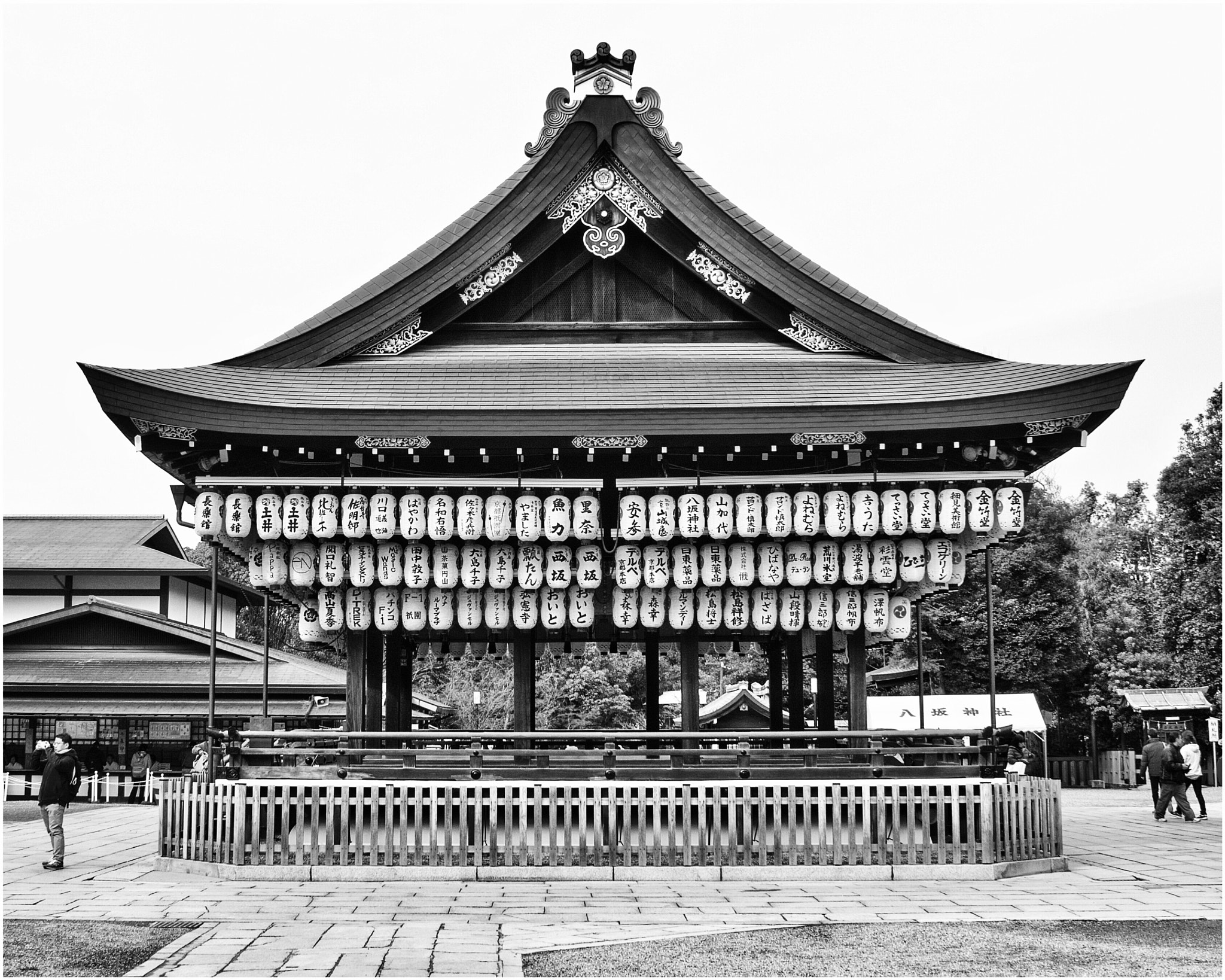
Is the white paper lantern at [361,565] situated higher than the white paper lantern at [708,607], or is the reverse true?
the white paper lantern at [361,565]

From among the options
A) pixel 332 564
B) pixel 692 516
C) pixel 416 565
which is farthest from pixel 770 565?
pixel 332 564

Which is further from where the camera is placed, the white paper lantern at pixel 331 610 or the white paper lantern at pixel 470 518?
the white paper lantern at pixel 331 610

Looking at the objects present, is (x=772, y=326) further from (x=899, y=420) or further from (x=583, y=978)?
(x=583, y=978)

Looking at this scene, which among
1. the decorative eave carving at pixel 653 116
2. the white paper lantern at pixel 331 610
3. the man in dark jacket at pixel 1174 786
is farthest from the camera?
the man in dark jacket at pixel 1174 786

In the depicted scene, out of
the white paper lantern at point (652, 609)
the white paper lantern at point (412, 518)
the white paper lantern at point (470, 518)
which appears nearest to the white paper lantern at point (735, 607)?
the white paper lantern at point (652, 609)

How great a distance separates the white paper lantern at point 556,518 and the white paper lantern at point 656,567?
37.7 inches

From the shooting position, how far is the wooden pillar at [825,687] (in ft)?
52.5

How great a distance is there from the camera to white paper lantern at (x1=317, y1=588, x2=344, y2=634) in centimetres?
1375

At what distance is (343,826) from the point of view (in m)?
12.4

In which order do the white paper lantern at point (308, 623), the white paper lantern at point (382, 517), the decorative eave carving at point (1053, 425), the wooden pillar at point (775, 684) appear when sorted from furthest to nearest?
the wooden pillar at point (775, 684) → the white paper lantern at point (308, 623) → the white paper lantern at point (382, 517) → the decorative eave carving at point (1053, 425)

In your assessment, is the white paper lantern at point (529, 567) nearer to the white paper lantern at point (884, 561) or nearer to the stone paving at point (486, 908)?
the stone paving at point (486, 908)

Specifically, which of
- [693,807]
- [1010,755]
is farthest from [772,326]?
[1010,755]

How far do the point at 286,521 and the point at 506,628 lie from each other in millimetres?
3537

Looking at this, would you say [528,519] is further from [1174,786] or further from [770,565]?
[1174,786]
